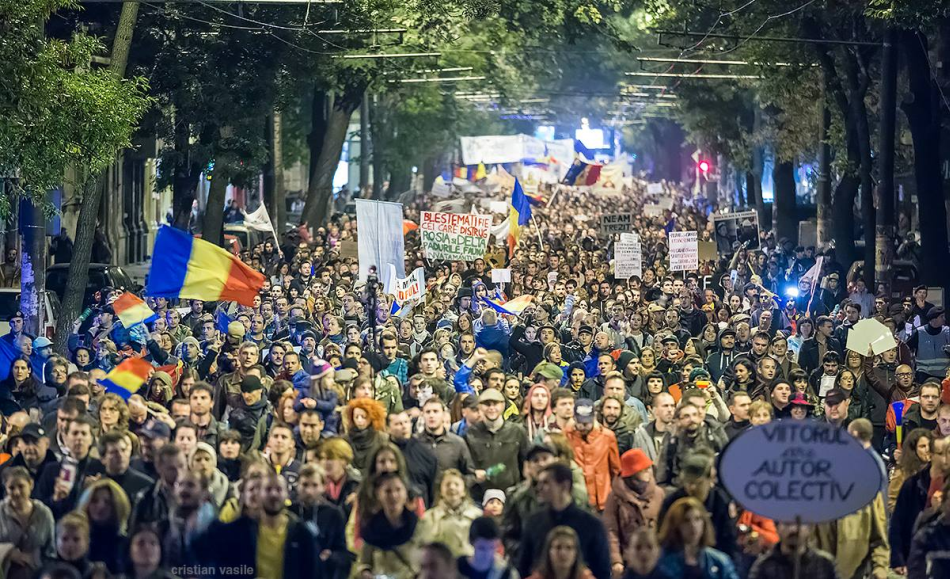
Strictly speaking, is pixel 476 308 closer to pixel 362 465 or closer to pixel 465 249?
pixel 465 249

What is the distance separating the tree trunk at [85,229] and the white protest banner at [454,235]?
228 inches

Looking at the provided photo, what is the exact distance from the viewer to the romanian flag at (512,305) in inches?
898

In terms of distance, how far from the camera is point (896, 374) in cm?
1641

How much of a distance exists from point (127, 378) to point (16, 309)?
11698 millimetres

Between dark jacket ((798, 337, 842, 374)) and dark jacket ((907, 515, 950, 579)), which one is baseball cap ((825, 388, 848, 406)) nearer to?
dark jacket ((907, 515, 950, 579))

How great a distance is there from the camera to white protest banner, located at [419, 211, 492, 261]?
28.2 m

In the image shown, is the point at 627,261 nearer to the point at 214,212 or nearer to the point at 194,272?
the point at 214,212

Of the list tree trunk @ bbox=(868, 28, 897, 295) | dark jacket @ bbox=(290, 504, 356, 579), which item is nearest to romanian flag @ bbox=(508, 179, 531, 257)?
tree trunk @ bbox=(868, 28, 897, 295)

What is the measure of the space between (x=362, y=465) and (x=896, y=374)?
5.91m

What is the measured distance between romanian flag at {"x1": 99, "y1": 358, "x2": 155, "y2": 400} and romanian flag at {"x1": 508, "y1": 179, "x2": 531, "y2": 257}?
18.2 metres

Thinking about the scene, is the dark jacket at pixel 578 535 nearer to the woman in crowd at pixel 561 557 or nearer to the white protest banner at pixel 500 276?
the woman in crowd at pixel 561 557

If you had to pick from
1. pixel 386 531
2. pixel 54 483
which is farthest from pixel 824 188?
pixel 386 531

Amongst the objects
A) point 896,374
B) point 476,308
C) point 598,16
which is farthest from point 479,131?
point 896,374

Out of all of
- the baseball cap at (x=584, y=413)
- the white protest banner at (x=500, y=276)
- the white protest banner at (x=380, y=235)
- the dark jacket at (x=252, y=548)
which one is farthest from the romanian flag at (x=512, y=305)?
the dark jacket at (x=252, y=548)
